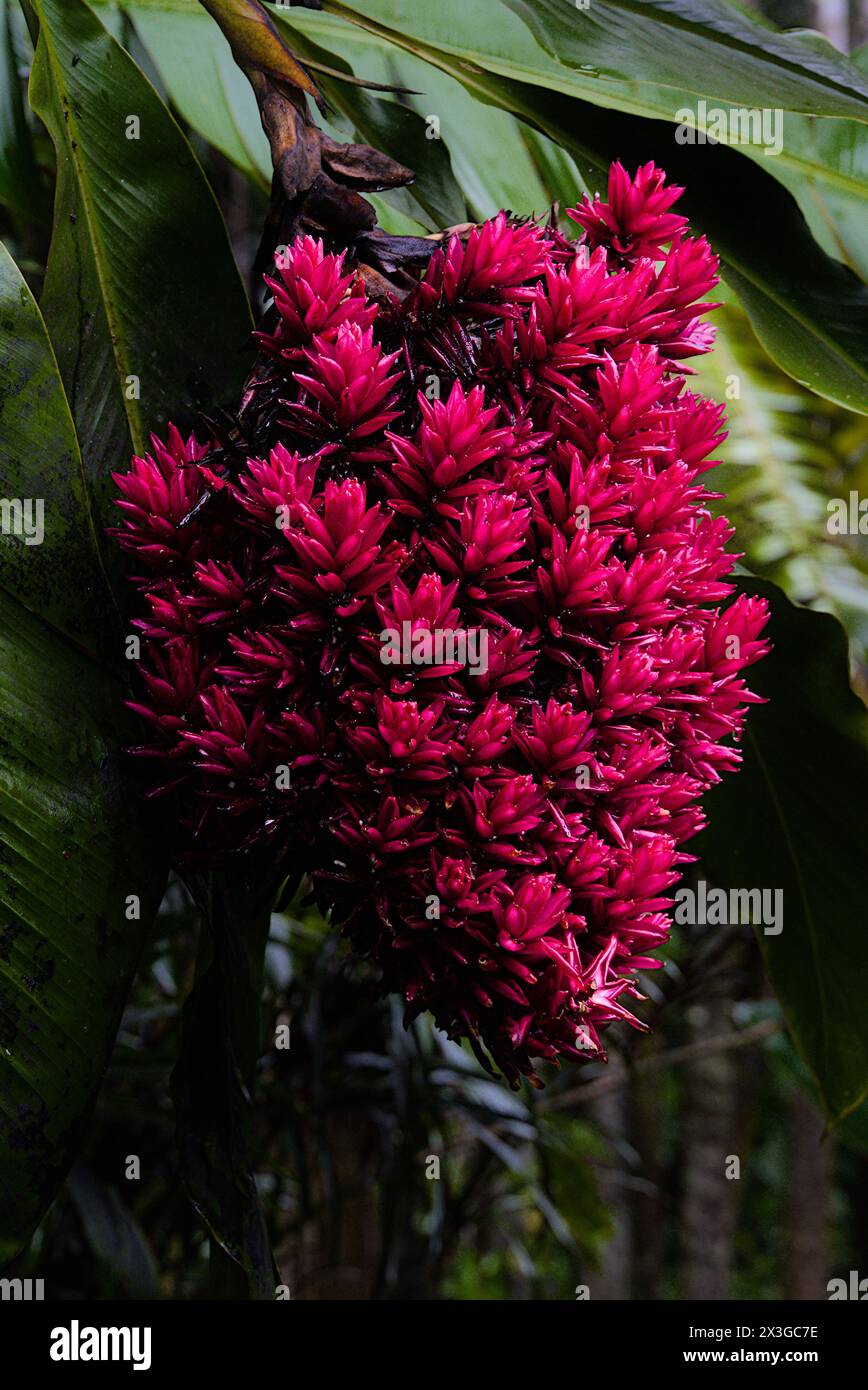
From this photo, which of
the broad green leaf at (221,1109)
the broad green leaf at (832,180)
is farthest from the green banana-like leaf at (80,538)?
the broad green leaf at (832,180)

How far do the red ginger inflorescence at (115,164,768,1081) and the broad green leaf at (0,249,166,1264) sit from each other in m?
0.04

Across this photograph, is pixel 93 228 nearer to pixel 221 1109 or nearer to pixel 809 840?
pixel 221 1109

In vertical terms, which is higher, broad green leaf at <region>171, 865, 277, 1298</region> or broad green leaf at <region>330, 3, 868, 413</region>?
broad green leaf at <region>330, 3, 868, 413</region>

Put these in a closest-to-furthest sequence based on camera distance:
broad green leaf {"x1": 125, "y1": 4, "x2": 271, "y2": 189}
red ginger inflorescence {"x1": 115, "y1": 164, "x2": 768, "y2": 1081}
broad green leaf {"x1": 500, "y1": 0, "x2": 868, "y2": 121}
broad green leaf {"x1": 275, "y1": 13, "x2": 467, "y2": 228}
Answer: red ginger inflorescence {"x1": 115, "y1": 164, "x2": 768, "y2": 1081}, broad green leaf {"x1": 500, "y1": 0, "x2": 868, "y2": 121}, broad green leaf {"x1": 275, "y1": 13, "x2": 467, "y2": 228}, broad green leaf {"x1": 125, "y1": 4, "x2": 271, "y2": 189}

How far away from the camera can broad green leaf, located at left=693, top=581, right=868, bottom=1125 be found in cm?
98

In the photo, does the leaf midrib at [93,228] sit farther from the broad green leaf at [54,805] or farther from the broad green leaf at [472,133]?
the broad green leaf at [472,133]

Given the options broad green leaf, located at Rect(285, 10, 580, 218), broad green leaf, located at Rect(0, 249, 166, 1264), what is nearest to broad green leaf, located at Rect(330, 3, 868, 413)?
broad green leaf, located at Rect(285, 10, 580, 218)

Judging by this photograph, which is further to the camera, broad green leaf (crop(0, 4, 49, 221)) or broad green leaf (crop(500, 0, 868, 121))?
broad green leaf (crop(0, 4, 49, 221))

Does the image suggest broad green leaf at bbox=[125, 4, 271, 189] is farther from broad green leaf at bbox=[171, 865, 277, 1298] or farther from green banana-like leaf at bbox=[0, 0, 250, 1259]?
broad green leaf at bbox=[171, 865, 277, 1298]

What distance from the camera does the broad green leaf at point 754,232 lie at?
932 mm

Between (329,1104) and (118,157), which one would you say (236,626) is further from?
(329,1104)

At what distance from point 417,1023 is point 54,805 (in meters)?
1.78

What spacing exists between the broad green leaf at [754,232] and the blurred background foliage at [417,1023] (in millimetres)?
16
